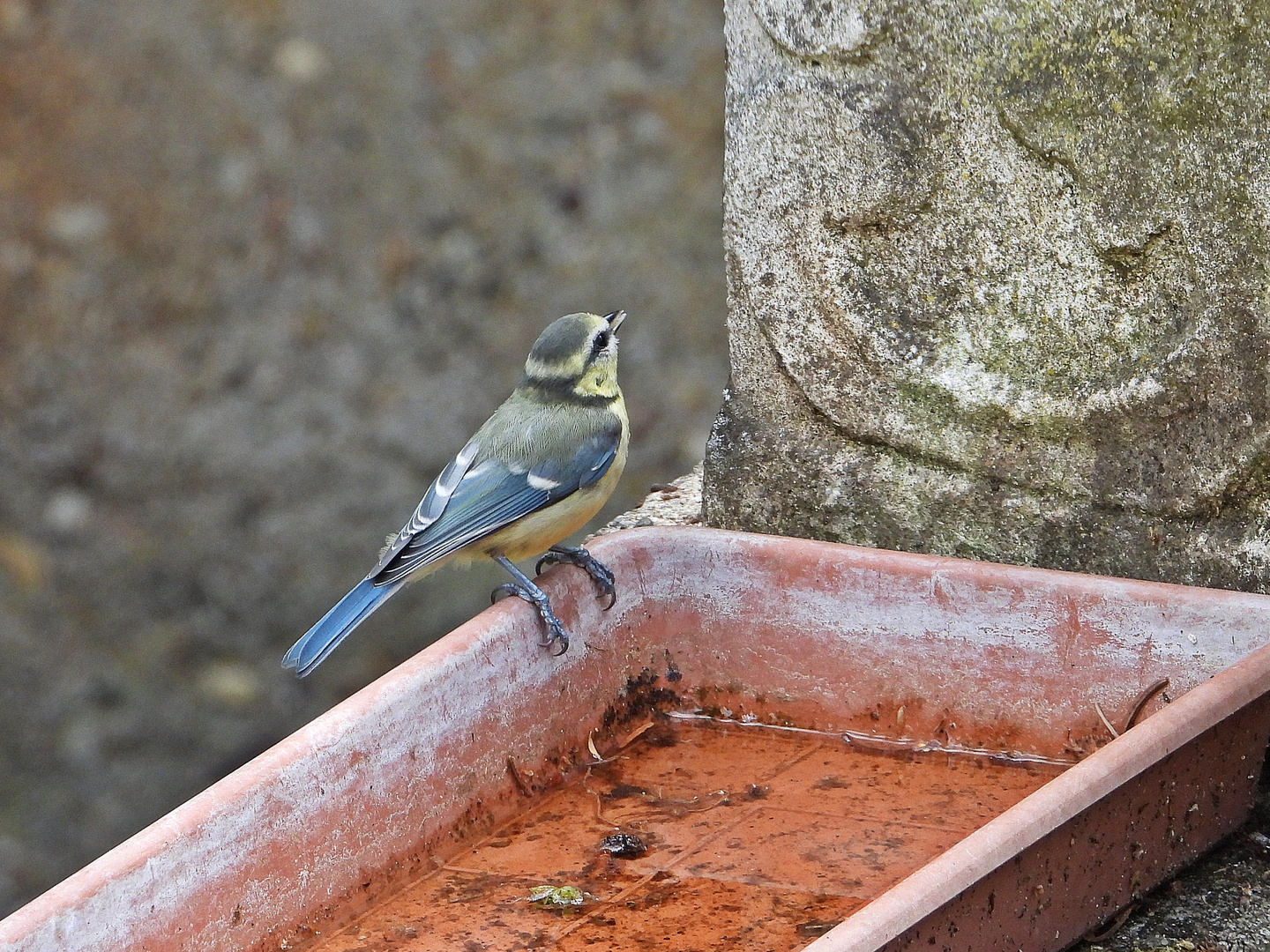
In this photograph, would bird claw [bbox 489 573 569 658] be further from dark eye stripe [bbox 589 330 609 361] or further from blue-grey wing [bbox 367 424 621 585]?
dark eye stripe [bbox 589 330 609 361]

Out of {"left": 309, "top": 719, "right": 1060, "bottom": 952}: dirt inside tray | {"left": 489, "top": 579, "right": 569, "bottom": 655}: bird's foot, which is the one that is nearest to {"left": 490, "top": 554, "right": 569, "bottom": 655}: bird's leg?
{"left": 489, "top": 579, "right": 569, "bottom": 655}: bird's foot

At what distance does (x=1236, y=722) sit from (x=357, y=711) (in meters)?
1.09

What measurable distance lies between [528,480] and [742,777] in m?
0.77

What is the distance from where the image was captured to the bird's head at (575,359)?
3.21m

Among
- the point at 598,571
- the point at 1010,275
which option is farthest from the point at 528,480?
the point at 1010,275

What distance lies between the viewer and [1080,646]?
7.82 ft

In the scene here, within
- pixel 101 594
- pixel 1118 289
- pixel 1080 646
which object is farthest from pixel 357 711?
pixel 101 594

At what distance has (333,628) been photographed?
8.80 feet

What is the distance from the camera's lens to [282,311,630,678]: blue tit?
9.18 ft

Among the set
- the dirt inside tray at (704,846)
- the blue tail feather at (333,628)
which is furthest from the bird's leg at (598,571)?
the blue tail feather at (333,628)

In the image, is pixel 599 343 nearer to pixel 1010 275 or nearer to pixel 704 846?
pixel 1010 275

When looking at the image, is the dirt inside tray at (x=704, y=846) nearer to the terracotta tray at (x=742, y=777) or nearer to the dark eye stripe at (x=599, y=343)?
the terracotta tray at (x=742, y=777)

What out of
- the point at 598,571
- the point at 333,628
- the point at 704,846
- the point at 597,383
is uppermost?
the point at 597,383

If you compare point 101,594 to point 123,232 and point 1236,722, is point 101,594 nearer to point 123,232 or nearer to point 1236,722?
point 123,232
